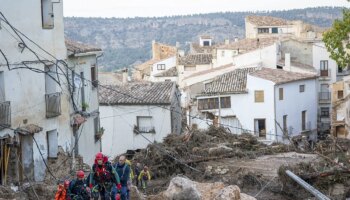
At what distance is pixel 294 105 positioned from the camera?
53.1 meters

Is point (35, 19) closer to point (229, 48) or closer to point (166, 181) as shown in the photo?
point (166, 181)

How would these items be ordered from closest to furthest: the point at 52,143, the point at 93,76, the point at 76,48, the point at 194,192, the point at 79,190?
the point at 79,190
the point at 194,192
the point at 52,143
the point at 76,48
the point at 93,76

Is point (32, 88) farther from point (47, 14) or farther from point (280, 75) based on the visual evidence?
point (280, 75)

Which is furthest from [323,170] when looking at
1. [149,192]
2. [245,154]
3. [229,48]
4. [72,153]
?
[229,48]

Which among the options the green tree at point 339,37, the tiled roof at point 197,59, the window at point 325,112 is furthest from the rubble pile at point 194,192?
the tiled roof at point 197,59

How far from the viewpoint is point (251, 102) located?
50.4 metres

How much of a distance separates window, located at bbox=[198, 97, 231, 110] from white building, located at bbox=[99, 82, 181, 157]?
4652mm

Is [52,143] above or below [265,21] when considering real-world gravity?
below

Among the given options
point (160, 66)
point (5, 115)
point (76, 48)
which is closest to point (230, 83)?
point (76, 48)

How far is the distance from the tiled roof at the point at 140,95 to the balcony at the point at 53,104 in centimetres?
1455

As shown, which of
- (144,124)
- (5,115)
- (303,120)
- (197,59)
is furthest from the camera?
(197,59)

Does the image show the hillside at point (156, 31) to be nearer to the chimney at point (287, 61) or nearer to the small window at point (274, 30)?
the small window at point (274, 30)

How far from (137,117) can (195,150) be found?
13160mm

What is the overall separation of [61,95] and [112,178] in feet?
44.8
